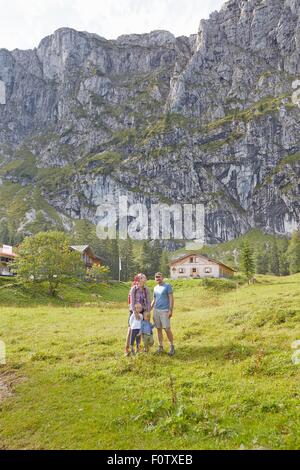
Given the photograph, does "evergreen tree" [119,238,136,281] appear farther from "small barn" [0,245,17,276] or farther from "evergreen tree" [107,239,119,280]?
"small barn" [0,245,17,276]

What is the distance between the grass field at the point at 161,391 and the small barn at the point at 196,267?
79439 mm

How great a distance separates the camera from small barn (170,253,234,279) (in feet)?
328

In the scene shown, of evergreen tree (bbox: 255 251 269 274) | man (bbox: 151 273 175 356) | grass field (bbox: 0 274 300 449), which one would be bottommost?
grass field (bbox: 0 274 300 449)

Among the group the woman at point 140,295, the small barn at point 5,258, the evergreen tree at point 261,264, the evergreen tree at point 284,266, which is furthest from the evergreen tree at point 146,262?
the woman at point 140,295

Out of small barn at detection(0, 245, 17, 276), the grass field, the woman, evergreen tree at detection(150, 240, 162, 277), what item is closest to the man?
the woman

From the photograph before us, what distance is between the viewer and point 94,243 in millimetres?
133625

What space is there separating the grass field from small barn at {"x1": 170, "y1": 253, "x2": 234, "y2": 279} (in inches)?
3128

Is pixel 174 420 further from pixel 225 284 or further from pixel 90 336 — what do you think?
pixel 225 284

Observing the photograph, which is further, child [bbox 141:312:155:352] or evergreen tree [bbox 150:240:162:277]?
evergreen tree [bbox 150:240:162:277]

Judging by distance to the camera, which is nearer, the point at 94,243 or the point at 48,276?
the point at 48,276

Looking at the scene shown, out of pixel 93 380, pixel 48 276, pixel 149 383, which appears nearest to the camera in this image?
pixel 149 383

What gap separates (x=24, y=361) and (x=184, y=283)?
174 ft

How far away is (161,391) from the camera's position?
39.0ft

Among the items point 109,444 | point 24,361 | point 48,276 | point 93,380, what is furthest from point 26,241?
point 109,444
